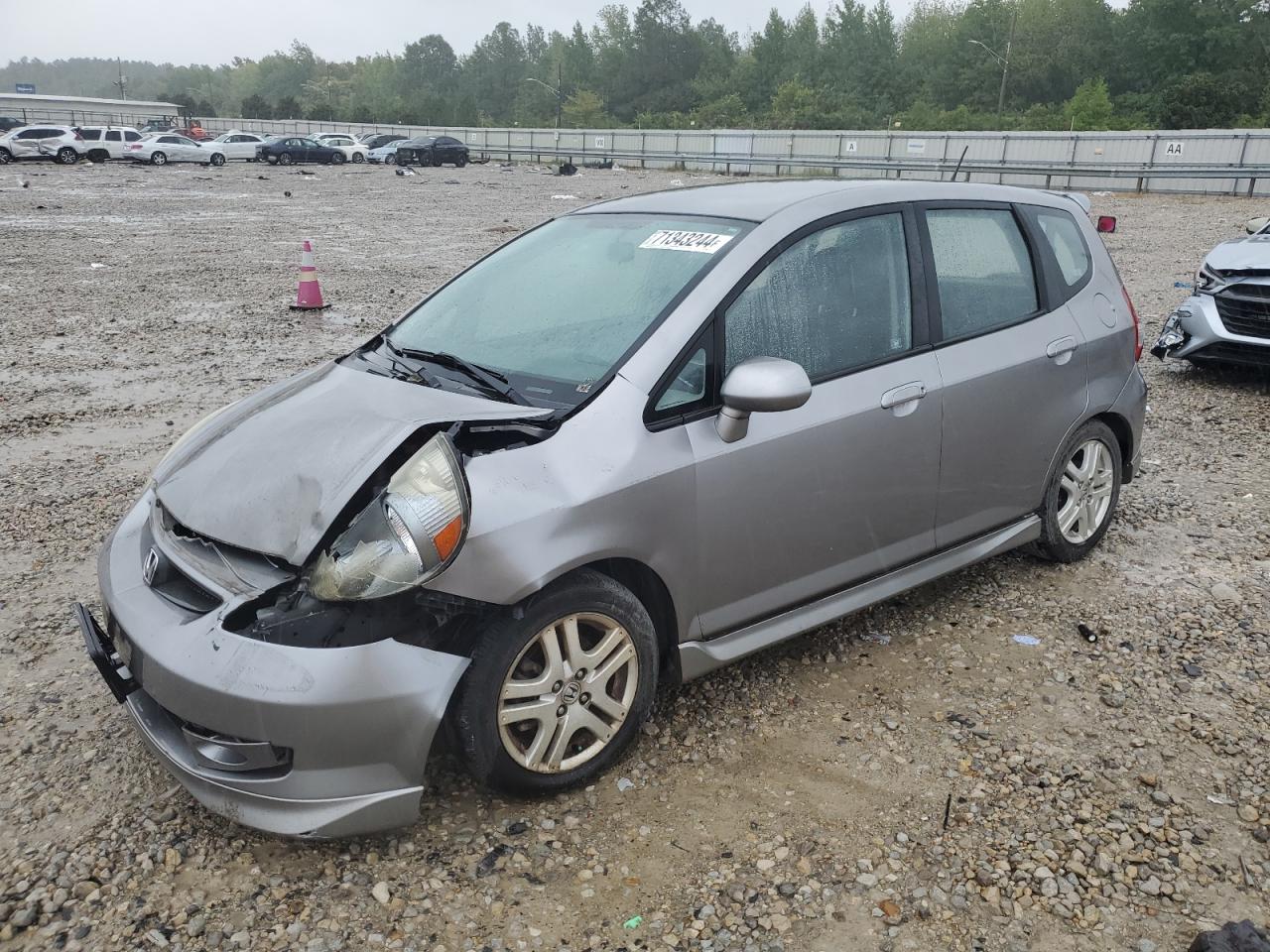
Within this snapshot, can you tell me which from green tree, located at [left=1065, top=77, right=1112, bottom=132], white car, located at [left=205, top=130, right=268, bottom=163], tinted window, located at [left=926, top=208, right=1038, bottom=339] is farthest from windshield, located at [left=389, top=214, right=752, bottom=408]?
green tree, located at [left=1065, top=77, right=1112, bottom=132]

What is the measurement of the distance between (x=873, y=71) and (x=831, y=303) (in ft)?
298

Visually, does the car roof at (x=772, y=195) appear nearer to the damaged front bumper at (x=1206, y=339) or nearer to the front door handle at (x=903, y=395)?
the front door handle at (x=903, y=395)

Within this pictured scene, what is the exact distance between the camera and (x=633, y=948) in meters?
2.53

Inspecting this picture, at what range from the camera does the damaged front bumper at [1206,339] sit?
7.86 m

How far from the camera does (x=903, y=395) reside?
368cm

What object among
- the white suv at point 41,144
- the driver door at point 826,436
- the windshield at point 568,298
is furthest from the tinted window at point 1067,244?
the white suv at point 41,144

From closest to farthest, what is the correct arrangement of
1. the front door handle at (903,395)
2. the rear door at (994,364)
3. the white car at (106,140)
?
A: the front door handle at (903,395)
the rear door at (994,364)
the white car at (106,140)

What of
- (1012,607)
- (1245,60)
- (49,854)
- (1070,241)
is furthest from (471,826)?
(1245,60)

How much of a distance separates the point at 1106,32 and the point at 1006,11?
40.4 ft

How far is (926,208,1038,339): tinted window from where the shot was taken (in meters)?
3.99

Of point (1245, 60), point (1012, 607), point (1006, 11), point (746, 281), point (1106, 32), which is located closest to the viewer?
point (746, 281)

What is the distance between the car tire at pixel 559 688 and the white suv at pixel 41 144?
43.2 metres

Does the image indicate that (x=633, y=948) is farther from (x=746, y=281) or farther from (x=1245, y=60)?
(x=1245, y=60)

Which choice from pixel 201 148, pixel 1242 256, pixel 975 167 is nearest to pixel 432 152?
pixel 201 148
